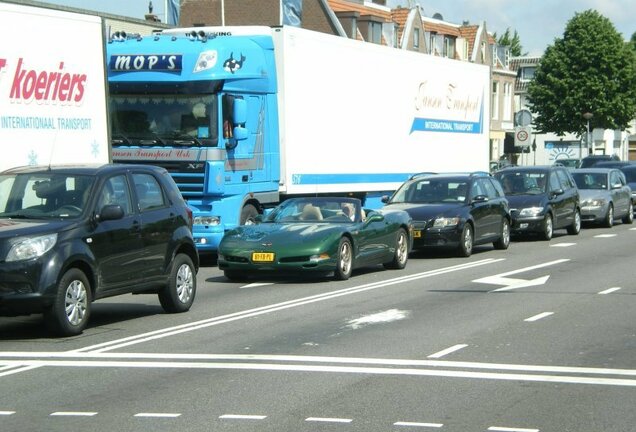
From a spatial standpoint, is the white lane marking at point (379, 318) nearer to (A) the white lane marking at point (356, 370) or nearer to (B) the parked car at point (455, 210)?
(A) the white lane marking at point (356, 370)

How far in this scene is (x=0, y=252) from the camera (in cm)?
1120

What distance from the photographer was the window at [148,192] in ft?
43.3

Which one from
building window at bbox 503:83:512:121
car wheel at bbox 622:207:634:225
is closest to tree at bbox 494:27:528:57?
building window at bbox 503:83:512:121

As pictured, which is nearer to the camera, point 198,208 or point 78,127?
point 78,127

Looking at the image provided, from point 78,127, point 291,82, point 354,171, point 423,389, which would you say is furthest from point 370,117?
point 423,389

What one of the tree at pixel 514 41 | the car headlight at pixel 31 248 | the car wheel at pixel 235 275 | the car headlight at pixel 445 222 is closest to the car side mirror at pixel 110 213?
the car headlight at pixel 31 248

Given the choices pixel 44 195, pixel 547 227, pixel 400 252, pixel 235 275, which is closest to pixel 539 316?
pixel 44 195

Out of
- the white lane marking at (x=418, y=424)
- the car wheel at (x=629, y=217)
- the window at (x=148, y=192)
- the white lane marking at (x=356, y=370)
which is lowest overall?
the car wheel at (x=629, y=217)

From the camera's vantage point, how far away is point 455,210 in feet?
73.0

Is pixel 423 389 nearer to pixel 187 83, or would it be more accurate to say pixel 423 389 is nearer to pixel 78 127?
pixel 78 127

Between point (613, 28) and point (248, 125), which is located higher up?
point (613, 28)

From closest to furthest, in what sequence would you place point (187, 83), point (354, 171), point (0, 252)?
point (0, 252) < point (187, 83) < point (354, 171)

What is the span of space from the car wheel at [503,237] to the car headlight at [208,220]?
6772 mm

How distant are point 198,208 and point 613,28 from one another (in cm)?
6180
